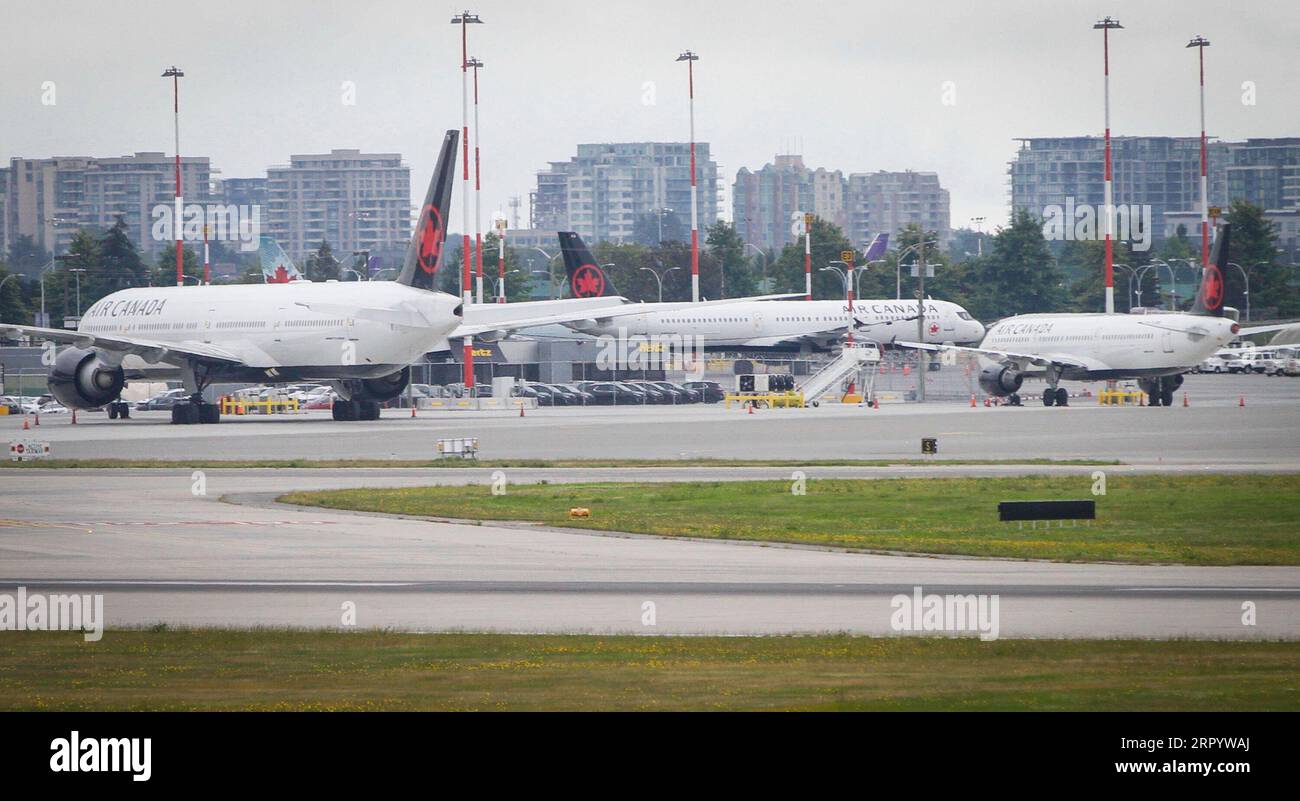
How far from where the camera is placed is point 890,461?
4559 cm

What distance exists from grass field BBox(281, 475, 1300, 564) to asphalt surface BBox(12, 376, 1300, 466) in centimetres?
982

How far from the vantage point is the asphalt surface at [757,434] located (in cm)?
5009

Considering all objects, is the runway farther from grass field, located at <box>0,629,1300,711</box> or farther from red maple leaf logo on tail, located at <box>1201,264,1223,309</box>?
red maple leaf logo on tail, located at <box>1201,264,1223,309</box>

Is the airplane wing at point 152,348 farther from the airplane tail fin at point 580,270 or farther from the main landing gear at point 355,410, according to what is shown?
the airplane tail fin at point 580,270

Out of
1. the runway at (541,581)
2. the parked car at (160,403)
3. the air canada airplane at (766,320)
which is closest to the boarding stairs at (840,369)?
the air canada airplane at (766,320)

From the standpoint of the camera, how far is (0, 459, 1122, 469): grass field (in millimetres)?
45188

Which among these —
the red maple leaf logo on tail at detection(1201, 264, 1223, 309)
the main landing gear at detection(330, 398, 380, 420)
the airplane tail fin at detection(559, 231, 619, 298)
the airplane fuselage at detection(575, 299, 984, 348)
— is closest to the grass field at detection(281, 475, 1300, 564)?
the main landing gear at detection(330, 398, 380, 420)

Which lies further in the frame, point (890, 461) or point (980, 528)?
point (890, 461)

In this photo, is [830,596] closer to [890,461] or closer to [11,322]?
[890,461]

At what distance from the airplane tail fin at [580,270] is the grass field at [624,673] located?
3643 inches

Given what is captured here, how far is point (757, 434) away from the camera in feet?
194

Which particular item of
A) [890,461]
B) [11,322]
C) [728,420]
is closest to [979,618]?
[890,461]
